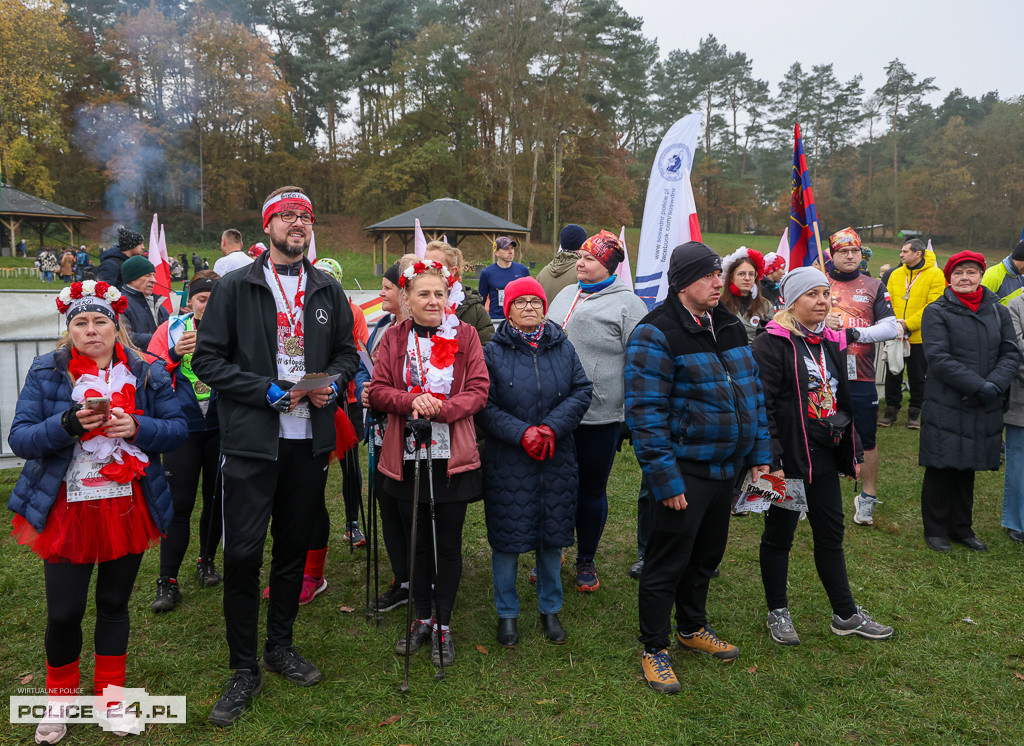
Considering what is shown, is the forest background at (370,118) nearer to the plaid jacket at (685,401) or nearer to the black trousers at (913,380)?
the black trousers at (913,380)

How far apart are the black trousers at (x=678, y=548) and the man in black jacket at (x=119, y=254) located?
5359 mm

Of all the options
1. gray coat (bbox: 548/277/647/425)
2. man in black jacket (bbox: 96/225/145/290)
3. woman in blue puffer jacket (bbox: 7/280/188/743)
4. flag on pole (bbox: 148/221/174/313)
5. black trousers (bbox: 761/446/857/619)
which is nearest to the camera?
woman in blue puffer jacket (bbox: 7/280/188/743)

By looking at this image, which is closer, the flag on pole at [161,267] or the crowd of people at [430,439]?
the crowd of people at [430,439]

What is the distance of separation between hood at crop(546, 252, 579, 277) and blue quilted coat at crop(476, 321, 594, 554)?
2145 mm

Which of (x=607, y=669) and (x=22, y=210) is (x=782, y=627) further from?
(x=22, y=210)

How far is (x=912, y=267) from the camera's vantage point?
338 inches

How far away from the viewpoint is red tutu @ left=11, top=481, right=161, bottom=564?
2.89m

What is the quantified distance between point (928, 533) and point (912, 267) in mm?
4521

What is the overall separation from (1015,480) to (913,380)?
13.3 feet

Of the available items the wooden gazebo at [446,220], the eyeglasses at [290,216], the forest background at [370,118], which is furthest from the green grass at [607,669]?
the forest background at [370,118]

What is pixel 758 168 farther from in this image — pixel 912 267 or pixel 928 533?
pixel 928 533

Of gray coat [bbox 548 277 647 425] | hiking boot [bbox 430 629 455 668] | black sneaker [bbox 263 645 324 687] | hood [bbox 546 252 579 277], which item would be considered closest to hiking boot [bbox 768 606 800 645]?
gray coat [bbox 548 277 647 425]

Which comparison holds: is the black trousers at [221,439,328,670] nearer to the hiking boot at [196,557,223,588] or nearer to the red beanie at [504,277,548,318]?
the hiking boot at [196,557,223,588]

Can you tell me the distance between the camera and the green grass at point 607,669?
310 cm
